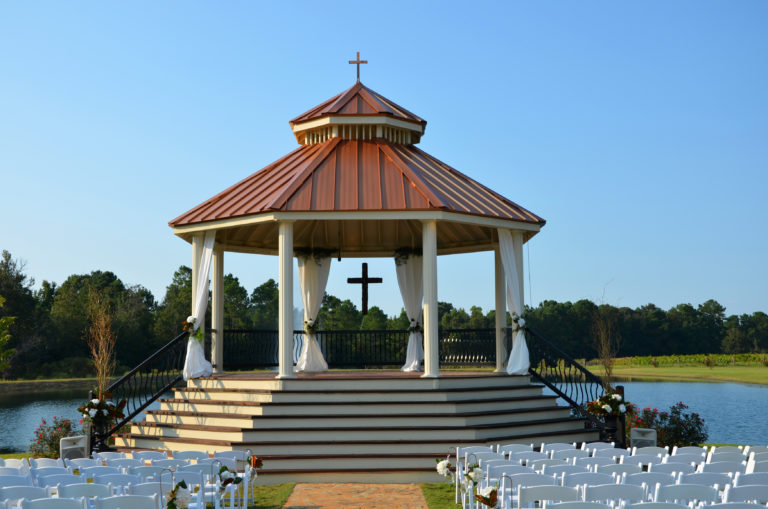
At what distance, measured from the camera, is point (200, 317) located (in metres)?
16.5

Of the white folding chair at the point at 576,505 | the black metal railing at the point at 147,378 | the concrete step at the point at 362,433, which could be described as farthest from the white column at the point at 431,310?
the white folding chair at the point at 576,505

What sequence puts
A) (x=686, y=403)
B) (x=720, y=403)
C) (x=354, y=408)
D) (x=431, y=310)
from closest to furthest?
1. (x=354, y=408)
2. (x=431, y=310)
3. (x=686, y=403)
4. (x=720, y=403)

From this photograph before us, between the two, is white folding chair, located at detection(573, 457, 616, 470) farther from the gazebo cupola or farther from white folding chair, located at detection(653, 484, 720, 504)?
the gazebo cupola

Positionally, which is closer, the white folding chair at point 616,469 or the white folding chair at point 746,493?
the white folding chair at point 746,493

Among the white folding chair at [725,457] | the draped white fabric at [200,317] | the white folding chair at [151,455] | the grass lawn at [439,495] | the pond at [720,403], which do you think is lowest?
the pond at [720,403]

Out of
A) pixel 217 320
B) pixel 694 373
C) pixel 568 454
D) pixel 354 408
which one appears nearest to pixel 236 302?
pixel 694 373

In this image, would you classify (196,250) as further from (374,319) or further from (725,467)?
(374,319)

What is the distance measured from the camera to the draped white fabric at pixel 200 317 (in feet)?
52.9

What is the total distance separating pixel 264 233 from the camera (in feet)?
63.2

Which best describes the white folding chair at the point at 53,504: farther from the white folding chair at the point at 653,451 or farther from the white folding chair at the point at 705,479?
the white folding chair at the point at 653,451

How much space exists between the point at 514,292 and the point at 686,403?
23038 mm

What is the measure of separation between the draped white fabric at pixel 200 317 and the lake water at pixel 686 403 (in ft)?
29.8

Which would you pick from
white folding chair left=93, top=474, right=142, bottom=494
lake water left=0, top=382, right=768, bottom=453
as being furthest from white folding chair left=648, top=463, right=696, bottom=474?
lake water left=0, top=382, right=768, bottom=453

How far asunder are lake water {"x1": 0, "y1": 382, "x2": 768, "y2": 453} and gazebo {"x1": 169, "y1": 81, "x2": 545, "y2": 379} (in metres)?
9.99
